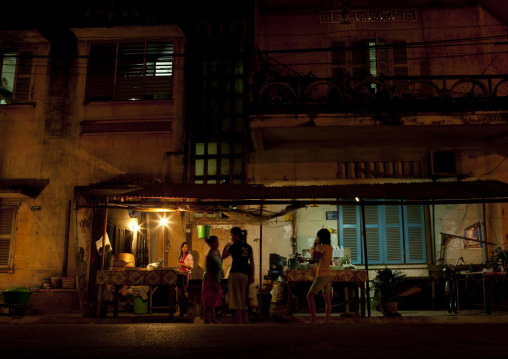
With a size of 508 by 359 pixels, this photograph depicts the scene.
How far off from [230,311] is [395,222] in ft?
17.8

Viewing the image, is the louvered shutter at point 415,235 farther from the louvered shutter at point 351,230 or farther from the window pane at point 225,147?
the window pane at point 225,147

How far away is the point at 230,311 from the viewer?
11578 millimetres

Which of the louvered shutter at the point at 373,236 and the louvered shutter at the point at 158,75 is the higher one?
the louvered shutter at the point at 158,75

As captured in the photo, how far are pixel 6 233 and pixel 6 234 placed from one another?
0.03 m

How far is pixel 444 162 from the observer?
1325cm

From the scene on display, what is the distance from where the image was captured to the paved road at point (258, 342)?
497cm

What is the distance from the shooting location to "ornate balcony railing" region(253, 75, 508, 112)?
12.1 metres

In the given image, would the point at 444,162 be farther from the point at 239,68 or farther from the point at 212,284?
the point at 212,284

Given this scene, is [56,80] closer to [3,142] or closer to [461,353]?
[3,142]

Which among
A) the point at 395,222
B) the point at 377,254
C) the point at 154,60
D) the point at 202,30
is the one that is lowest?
the point at 377,254

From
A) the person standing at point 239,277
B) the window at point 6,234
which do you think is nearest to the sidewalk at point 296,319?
the person standing at point 239,277

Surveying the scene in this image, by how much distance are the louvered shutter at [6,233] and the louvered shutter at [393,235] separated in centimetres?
1073

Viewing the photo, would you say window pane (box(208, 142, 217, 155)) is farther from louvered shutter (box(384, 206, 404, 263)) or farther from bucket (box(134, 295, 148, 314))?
louvered shutter (box(384, 206, 404, 263))

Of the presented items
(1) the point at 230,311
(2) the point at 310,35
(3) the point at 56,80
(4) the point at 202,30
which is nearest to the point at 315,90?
(2) the point at 310,35
